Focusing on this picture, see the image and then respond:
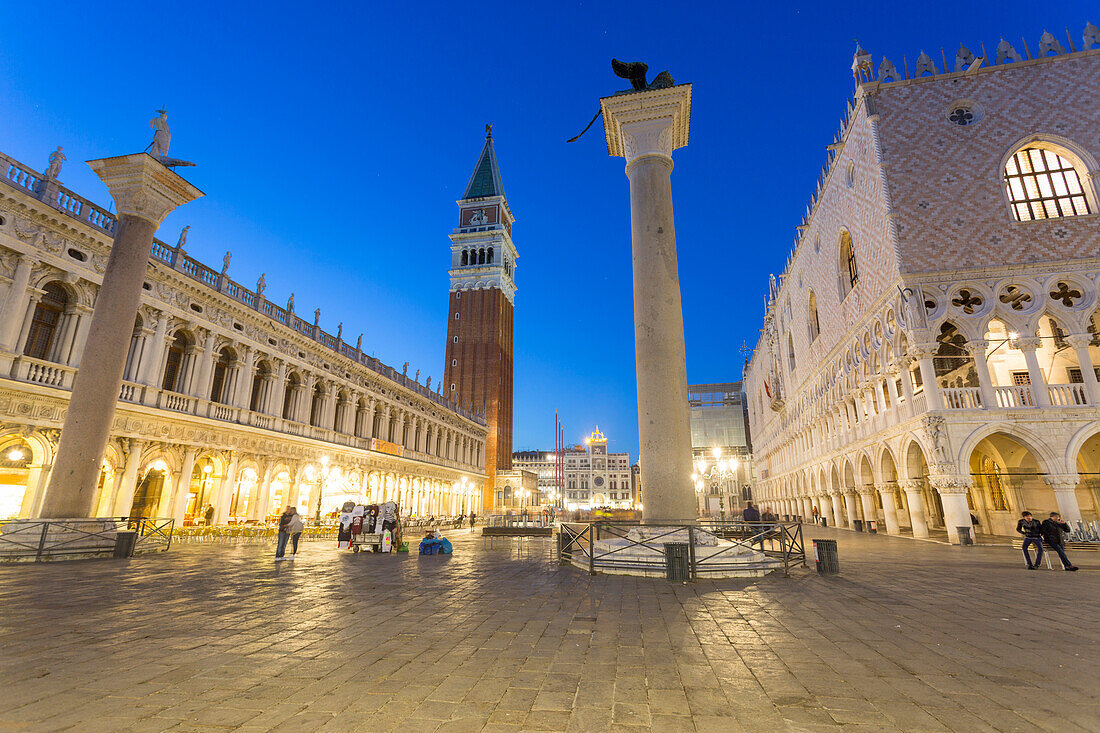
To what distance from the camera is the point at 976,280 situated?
65.3 feet

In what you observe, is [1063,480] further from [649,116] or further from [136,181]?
[136,181]

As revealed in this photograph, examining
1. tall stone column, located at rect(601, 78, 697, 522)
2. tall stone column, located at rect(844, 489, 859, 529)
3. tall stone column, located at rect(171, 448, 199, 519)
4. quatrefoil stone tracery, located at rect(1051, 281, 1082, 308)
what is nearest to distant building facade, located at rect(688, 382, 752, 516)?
tall stone column, located at rect(844, 489, 859, 529)

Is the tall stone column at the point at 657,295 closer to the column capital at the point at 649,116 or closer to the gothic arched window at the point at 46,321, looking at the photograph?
the column capital at the point at 649,116

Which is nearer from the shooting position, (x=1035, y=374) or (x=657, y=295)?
(x=657, y=295)

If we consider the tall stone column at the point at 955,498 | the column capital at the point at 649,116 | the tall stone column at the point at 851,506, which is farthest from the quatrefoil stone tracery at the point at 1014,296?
the column capital at the point at 649,116

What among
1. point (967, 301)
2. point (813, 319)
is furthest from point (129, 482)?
point (813, 319)

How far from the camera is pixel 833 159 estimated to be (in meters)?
28.2

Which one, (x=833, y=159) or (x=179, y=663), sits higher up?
(x=833, y=159)

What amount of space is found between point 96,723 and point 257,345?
27.0m

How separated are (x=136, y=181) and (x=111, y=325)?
13.3 feet

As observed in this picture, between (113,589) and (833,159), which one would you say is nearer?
(113,589)

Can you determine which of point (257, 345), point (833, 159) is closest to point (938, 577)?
point (833, 159)

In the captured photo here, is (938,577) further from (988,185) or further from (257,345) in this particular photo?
(257,345)

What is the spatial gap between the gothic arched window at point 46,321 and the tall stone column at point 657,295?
20.4 m
